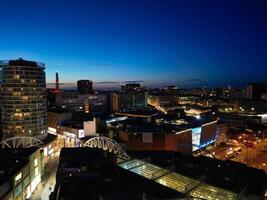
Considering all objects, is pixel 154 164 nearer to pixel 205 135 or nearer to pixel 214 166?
pixel 214 166

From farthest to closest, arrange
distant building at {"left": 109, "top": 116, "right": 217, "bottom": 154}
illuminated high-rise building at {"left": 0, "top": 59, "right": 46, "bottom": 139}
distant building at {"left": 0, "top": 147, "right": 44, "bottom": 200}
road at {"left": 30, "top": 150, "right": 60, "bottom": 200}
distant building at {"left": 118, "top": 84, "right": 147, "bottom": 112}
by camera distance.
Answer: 1. distant building at {"left": 118, "top": 84, "right": 147, "bottom": 112}
2. illuminated high-rise building at {"left": 0, "top": 59, "right": 46, "bottom": 139}
3. distant building at {"left": 109, "top": 116, "right": 217, "bottom": 154}
4. road at {"left": 30, "top": 150, "right": 60, "bottom": 200}
5. distant building at {"left": 0, "top": 147, "right": 44, "bottom": 200}

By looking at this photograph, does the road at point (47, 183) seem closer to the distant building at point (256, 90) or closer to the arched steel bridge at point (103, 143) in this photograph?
the arched steel bridge at point (103, 143)

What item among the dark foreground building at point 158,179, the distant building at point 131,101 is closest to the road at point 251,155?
the dark foreground building at point 158,179

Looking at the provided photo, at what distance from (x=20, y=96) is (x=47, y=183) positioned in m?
24.3

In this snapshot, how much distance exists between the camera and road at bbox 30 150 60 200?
36.1 meters

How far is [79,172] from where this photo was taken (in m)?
24.8

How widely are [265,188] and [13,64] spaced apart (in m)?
53.1

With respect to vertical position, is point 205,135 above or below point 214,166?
below

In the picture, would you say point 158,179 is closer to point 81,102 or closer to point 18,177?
point 18,177

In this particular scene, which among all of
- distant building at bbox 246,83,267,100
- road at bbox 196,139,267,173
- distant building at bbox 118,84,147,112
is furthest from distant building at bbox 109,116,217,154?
distant building at bbox 246,83,267,100

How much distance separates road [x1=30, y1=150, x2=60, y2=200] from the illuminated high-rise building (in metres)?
10.4

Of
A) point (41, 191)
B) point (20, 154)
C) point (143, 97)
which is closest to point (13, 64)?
point (20, 154)

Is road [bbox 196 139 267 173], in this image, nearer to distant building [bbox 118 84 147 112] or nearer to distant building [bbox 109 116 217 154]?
distant building [bbox 109 116 217 154]

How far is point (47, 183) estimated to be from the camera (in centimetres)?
4075
